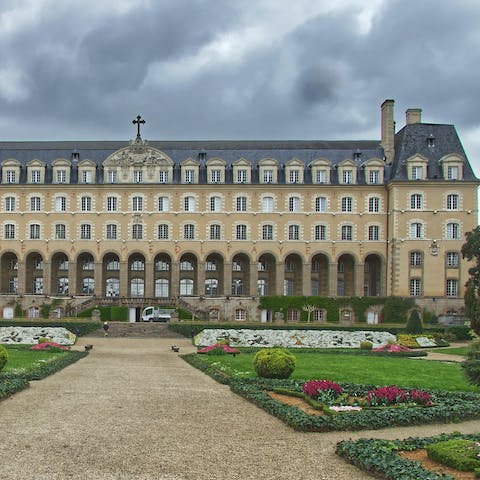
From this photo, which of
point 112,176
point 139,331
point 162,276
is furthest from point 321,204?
point 139,331

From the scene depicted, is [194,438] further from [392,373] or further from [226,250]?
[226,250]

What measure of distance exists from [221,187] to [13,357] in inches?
1145

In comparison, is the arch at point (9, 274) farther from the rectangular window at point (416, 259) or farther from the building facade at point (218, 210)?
the rectangular window at point (416, 259)

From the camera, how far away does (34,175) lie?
54.1m

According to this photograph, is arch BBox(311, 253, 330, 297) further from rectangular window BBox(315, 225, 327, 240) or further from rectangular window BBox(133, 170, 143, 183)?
rectangular window BBox(133, 170, 143, 183)

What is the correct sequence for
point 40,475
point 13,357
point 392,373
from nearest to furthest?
point 40,475, point 392,373, point 13,357

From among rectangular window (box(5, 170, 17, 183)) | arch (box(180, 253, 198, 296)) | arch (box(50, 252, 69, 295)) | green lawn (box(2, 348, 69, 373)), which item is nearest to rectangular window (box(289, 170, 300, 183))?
arch (box(180, 253, 198, 296))

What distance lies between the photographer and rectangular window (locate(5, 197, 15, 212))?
2121 inches

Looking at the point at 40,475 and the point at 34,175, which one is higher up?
the point at 34,175

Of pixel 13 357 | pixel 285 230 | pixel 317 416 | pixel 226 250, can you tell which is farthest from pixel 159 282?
pixel 317 416

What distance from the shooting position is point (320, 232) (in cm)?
5300

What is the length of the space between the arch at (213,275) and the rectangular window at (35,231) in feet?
42.4

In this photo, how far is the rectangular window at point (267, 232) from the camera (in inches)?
2090

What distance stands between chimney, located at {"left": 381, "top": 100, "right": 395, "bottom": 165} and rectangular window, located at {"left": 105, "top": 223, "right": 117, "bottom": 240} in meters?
21.1
